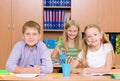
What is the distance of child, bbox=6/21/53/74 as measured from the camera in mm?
2416

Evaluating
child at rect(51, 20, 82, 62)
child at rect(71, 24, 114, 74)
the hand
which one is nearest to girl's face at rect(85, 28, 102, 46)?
child at rect(71, 24, 114, 74)

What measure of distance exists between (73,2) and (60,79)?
8.62 feet

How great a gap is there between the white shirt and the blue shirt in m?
0.43

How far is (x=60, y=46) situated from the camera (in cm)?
362

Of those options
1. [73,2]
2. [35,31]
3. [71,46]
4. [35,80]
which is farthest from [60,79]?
[73,2]

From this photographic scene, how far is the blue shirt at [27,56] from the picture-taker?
2.43 meters

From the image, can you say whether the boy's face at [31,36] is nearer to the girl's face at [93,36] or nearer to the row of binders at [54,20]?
the girl's face at [93,36]

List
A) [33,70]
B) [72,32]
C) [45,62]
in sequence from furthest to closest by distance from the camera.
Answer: [72,32] < [45,62] < [33,70]

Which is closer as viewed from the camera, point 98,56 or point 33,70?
point 33,70

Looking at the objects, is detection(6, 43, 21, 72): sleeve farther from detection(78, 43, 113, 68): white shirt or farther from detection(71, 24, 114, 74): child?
detection(78, 43, 113, 68): white shirt

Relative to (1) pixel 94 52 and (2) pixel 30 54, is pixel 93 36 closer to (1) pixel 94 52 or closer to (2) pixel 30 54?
(1) pixel 94 52

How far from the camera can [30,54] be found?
8.21 feet

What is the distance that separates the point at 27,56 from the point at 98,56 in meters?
0.71

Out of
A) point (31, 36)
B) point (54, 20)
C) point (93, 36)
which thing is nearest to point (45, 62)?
point (31, 36)
